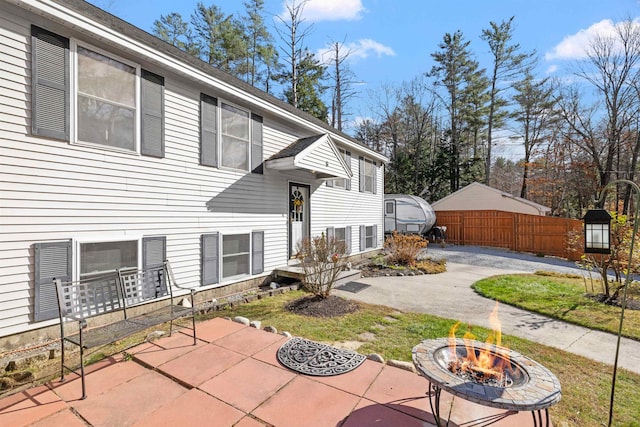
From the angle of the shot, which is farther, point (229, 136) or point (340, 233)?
point (340, 233)

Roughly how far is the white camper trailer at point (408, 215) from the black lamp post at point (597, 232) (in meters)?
12.8

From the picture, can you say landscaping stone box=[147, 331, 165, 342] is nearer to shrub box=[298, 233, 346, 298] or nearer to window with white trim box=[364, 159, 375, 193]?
shrub box=[298, 233, 346, 298]

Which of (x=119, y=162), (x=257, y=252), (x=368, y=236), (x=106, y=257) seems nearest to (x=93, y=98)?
A: (x=119, y=162)

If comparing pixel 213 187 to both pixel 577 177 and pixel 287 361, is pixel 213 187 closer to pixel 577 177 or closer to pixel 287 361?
pixel 287 361

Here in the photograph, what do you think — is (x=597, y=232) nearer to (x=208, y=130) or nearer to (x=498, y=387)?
(x=498, y=387)

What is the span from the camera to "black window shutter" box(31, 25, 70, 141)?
371 cm

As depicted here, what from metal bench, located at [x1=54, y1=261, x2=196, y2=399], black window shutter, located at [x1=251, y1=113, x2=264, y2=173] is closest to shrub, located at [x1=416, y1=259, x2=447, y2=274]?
black window shutter, located at [x1=251, y1=113, x2=264, y2=173]

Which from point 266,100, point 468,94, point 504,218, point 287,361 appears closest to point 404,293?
point 287,361

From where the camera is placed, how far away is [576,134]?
17875 millimetres

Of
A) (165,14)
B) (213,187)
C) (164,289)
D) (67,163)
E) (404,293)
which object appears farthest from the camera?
(165,14)

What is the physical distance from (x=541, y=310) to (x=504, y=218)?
11.7 m

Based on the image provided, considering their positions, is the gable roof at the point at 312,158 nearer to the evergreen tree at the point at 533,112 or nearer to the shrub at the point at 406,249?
the shrub at the point at 406,249

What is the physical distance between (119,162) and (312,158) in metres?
4.38

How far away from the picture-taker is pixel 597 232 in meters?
3.52
